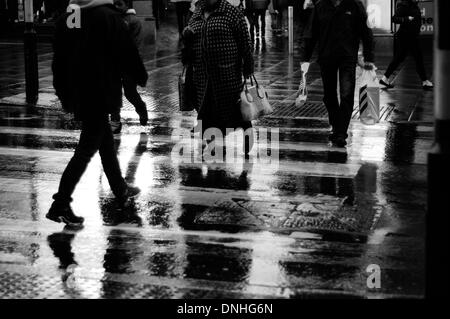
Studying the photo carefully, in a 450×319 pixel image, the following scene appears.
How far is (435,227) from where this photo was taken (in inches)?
187

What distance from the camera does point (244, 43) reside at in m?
9.29

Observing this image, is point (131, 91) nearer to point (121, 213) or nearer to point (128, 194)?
point (128, 194)

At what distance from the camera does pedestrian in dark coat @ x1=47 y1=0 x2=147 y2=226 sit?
292 inches

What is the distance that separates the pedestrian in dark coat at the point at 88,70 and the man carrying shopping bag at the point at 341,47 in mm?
3505

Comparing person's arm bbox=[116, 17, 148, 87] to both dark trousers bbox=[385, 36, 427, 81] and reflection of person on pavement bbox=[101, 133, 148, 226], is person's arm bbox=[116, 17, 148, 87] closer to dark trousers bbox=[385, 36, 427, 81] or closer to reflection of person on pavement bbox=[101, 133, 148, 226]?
reflection of person on pavement bbox=[101, 133, 148, 226]

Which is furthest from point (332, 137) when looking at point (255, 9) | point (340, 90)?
point (255, 9)

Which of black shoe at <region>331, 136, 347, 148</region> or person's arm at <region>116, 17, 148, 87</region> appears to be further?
black shoe at <region>331, 136, 347, 148</region>

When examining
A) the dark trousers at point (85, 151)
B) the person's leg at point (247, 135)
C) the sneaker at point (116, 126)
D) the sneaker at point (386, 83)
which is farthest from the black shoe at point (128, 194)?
the sneaker at point (386, 83)

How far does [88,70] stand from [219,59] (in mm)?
2205

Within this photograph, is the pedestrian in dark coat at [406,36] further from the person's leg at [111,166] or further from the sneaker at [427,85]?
the person's leg at [111,166]

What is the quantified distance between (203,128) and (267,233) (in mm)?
2973

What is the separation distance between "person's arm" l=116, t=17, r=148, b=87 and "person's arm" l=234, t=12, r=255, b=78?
1.91m

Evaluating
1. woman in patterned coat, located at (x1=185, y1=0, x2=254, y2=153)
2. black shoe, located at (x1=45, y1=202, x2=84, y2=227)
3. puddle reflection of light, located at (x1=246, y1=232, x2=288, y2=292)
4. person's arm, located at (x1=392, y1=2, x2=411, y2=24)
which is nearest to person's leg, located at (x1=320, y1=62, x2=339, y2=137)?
woman in patterned coat, located at (x1=185, y1=0, x2=254, y2=153)

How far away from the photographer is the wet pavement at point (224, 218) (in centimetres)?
595
